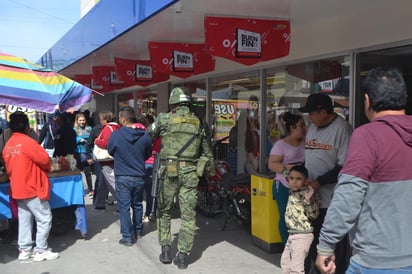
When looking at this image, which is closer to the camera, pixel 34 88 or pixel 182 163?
pixel 182 163

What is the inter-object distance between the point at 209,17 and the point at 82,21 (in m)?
5.87

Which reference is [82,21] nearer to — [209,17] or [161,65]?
[161,65]

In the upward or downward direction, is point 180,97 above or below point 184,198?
above

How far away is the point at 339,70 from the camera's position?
18.5 feet

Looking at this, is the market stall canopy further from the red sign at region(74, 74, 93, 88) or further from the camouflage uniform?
the red sign at region(74, 74, 93, 88)

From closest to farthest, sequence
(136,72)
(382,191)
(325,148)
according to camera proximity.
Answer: (382,191) < (325,148) < (136,72)

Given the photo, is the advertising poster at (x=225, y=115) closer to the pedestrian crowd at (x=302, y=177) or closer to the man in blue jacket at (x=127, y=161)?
the pedestrian crowd at (x=302, y=177)

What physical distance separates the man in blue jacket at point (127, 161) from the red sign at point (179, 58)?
74.7 inches

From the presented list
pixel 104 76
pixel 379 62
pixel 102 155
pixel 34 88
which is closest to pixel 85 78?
pixel 104 76

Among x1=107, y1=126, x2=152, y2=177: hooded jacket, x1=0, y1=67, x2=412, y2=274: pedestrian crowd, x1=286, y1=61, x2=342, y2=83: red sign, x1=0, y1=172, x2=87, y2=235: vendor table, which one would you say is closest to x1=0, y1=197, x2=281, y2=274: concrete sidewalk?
x1=0, y1=67, x2=412, y2=274: pedestrian crowd

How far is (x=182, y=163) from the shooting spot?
15.3 feet

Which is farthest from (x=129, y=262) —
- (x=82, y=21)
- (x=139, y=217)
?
(x=82, y=21)

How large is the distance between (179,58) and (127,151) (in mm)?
2579

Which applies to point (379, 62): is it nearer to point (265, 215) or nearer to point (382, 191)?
point (265, 215)
